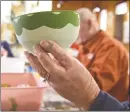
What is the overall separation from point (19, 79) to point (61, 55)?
0.45 meters

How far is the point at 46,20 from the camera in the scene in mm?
429

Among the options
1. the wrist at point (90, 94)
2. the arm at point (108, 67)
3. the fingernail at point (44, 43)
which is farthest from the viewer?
the arm at point (108, 67)

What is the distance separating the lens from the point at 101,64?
1.17 metres

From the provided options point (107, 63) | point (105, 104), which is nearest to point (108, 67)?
point (107, 63)

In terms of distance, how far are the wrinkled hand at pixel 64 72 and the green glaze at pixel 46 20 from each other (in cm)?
3

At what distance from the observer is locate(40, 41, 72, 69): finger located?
0.43 m

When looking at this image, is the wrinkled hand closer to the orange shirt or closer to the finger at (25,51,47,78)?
the finger at (25,51,47,78)

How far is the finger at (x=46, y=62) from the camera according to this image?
44 cm

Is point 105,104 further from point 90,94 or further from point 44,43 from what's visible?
point 44,43

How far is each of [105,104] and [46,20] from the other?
29cm

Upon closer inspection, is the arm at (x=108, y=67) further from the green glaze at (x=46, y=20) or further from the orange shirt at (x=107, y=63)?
the green glaze at (x=46, y=20)

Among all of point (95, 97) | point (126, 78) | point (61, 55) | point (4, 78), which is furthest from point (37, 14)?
point (126, 78)

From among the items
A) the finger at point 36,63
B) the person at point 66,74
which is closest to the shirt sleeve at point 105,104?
the person at point 66,74

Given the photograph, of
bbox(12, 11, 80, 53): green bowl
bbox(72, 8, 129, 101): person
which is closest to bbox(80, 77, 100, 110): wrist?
bbox(12, 11, 80, 53): green bowl
